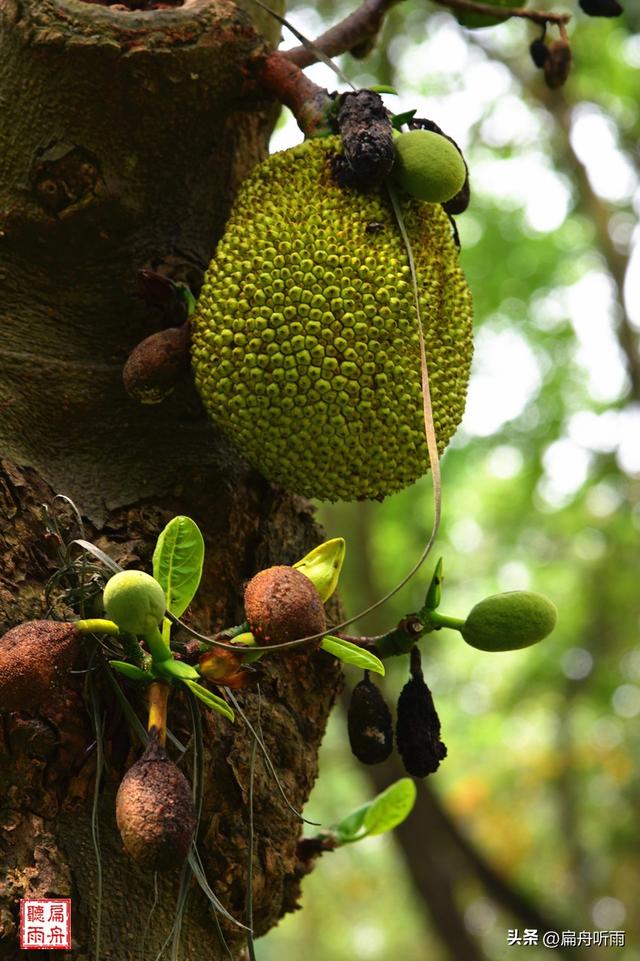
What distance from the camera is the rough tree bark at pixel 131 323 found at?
0.95 meters

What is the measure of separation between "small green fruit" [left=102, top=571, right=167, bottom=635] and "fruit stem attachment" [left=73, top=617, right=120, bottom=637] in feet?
0.16

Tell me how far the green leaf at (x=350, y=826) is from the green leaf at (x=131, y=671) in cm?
49

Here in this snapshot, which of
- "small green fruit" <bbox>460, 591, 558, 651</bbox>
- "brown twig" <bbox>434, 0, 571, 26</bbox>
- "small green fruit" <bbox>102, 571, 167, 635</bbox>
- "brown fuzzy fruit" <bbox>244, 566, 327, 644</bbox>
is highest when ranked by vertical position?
"brown twig" <bbox>434, 0, 571, 26</bbox>

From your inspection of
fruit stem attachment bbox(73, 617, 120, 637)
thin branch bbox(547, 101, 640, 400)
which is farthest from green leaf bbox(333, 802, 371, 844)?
thin branch bbox(547, 101, 640, 400)

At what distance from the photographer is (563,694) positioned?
Result: 21.5 feet

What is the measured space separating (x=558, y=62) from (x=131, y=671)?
3.24 feet

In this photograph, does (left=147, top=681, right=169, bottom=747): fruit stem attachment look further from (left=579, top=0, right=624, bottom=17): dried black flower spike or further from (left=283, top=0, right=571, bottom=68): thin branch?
(left=579, top=0, right=624, bottom=17): dried black flower spike

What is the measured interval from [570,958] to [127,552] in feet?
12.7

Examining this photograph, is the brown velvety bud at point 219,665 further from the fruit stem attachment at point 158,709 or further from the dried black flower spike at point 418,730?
the dried black flower spike at point 418,730

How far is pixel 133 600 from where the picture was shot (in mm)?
712

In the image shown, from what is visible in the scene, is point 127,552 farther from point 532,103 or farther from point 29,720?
point 532,103

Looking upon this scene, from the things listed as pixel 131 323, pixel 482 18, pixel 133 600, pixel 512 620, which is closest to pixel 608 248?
pixel 482 18

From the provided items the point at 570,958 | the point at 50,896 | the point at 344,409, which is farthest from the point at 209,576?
the point at 570,958

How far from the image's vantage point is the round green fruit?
139cm
